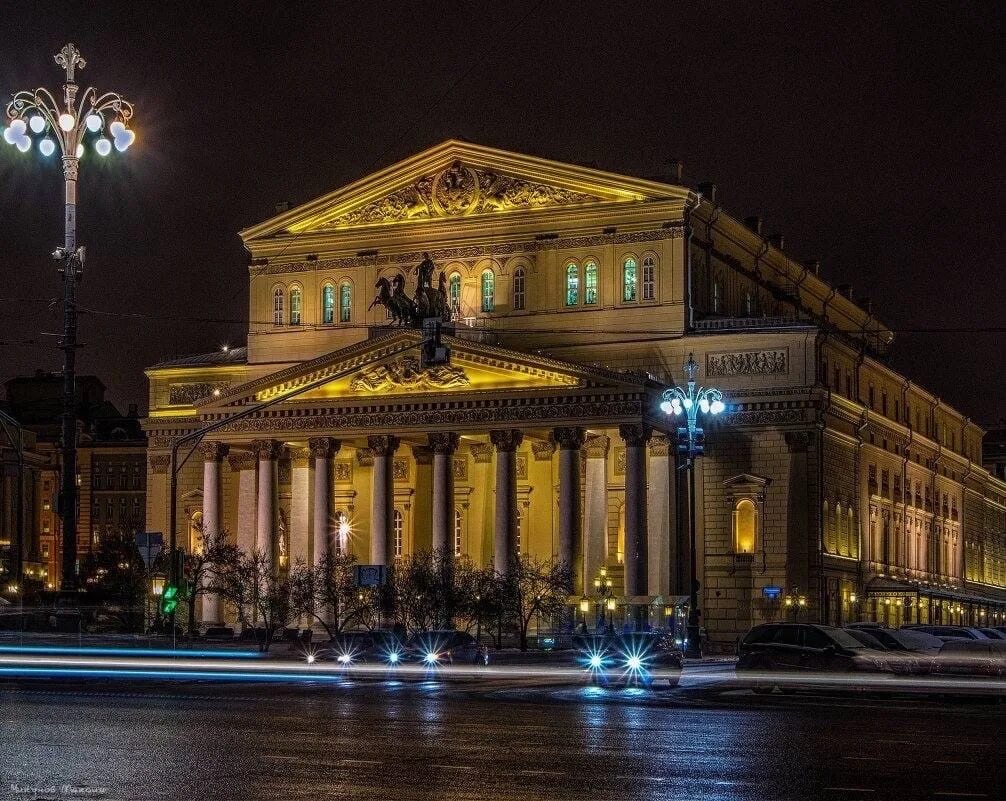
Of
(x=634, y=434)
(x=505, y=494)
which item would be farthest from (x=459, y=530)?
(x=634, y=434)

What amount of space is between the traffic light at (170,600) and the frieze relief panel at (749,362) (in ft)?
121

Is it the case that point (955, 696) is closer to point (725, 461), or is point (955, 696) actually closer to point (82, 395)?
point (725, 461)

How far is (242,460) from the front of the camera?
89312 millimetres

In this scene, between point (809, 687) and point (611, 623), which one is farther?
point (611, 623)

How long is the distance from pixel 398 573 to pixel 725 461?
16383 millimetres

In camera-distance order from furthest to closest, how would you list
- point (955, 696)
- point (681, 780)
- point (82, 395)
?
point (82, 395) < point (955, 696) < point (681, 780)

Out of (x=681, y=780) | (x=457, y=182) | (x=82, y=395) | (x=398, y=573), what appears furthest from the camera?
(x=82, y=395)

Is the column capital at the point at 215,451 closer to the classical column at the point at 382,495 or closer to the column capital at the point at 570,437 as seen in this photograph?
the classical column at the point at 382,495

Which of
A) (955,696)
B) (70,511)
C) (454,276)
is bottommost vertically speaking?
(955,696)

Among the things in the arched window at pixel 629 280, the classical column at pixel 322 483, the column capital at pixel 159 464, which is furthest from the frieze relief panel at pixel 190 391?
the arched window at pixel 629 280

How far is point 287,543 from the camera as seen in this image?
91312 mm

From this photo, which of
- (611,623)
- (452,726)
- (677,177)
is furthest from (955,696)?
(677,177)

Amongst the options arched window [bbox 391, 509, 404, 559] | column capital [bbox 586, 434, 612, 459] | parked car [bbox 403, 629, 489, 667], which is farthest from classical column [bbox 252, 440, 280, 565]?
parked car [bbox 403, 629, 489, 667]

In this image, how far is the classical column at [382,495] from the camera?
272 ft
